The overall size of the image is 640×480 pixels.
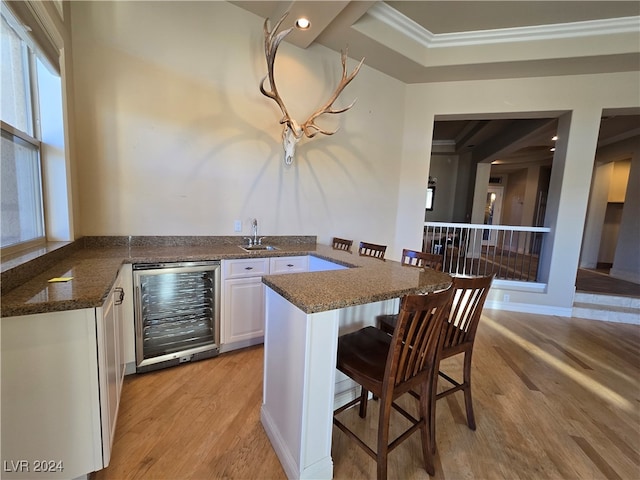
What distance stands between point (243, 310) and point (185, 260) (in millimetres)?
697

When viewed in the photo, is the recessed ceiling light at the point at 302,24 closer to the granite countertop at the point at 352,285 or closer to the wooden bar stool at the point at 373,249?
the wooden bar stool at the point at 373,249

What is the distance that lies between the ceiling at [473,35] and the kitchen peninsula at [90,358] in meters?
2.64

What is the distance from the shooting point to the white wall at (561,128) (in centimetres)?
363

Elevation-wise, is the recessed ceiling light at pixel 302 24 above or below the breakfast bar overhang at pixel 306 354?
above

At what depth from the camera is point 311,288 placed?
1429 millimetres

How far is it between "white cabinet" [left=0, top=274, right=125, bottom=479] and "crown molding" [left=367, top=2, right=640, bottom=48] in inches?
145

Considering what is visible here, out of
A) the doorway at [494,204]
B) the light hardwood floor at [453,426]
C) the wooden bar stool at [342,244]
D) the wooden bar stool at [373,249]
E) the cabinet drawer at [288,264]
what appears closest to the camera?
the light hardwood floor at [453,426]

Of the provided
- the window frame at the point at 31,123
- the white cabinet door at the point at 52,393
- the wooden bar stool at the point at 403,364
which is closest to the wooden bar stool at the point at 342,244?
the wooden bar stool at the point at 403,364

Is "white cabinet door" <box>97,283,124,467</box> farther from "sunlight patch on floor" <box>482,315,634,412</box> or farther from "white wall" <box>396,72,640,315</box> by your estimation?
"white wall" <box>396,72,640,315</box>

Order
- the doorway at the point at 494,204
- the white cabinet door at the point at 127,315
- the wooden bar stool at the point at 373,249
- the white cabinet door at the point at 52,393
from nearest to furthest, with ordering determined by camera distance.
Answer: the white cabinet door at the point at 52,393 < the white cabinet door at the point at 127,315 < the wooden bar stool at the point at 373,249 < the doorway at the point at 494,204

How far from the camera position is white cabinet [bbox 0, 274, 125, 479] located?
43.8 inches

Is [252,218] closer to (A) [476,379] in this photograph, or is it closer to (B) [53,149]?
(B) [53,149]

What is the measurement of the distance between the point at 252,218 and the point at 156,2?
2102 millimetres

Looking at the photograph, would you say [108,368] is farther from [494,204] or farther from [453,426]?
[494,204]
